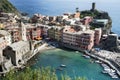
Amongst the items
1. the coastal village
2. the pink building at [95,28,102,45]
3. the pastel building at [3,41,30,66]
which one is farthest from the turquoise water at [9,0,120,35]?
the pastel building at [3,41,30,66]

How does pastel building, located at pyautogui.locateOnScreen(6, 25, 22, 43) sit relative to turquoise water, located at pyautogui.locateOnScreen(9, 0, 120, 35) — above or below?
below

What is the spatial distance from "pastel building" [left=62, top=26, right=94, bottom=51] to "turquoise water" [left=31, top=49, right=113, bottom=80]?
187 cm

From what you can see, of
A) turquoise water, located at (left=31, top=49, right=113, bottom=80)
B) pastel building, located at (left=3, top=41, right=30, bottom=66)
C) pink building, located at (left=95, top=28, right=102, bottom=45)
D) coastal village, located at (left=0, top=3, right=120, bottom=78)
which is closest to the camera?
turquoise water, located at (left=31, top=49, right=113, bottom=80)

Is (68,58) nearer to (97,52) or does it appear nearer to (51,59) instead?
(51,59)

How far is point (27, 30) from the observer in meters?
46.6

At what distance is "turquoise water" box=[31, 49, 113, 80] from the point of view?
1298 inches

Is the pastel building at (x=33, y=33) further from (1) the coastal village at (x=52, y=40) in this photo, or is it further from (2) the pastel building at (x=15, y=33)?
(2) the pastel building at (x=15, y=33)

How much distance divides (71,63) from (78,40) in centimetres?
730

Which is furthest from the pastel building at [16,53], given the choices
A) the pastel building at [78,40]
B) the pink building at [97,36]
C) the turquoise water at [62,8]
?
the turquoise water at [62,8]

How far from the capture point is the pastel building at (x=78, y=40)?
139ft

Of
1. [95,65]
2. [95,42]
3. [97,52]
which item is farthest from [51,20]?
[95,65]

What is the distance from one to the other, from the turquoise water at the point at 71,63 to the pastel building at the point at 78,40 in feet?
6.14

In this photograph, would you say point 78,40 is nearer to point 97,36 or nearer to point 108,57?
point 97,36

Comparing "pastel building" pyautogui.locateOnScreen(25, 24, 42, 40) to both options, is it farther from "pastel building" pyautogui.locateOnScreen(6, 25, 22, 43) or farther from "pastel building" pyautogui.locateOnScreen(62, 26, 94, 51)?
"pastel building" pyautogui.locateOnScreen(62, 26, 94, 51)
